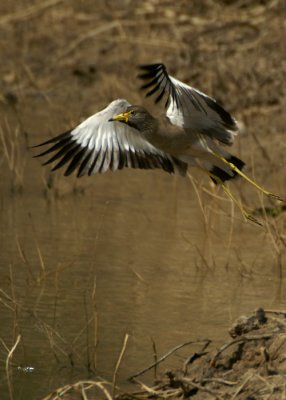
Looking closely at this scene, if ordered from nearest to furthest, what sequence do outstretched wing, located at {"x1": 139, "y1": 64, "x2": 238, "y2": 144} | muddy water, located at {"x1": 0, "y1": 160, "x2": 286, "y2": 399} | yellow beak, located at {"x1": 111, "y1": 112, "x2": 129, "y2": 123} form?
1. muddy water, located at {"x1": 0, "y1": 160, "x2": 286, "y2": 399}
2. outstretched wing, located at {"x1": 139, "y1": 64, "x2": 238, "y2": 144}
3. yellow beak, located at {"x1": 111, "y1": 112, "x2": 129, "y2": 123}

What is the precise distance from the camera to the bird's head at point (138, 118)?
7238 mm

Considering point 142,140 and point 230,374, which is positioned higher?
point 142,140

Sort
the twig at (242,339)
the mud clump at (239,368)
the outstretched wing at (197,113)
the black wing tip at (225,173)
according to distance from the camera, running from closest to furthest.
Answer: the mud clump at (239,368)
the twig at (242,339)
the outstretched wing at (197,113)
the black wing tip at (225,173)

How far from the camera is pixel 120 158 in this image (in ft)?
25.1

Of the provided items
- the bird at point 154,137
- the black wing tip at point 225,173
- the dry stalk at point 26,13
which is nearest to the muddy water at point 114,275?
the black wing tip at point 225,173

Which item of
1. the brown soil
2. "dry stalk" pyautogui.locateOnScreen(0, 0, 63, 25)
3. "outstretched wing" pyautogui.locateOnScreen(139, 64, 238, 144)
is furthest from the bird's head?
"dry stalk" pyautogui.locateOnScreen(0, 0, 63, 25)

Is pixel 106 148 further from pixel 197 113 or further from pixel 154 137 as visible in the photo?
pixel 197 113

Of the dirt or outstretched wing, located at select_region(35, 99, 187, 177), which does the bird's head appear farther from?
the dirt

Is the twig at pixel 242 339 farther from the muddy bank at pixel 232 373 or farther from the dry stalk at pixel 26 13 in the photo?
the dry stalk at pixel 26 13

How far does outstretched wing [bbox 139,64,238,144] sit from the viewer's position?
274 inches

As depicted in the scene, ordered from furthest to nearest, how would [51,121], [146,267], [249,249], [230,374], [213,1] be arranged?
1. [213,1]
2. [51,121]
3. [249,249]
4. [146,267]
5. [230,374]

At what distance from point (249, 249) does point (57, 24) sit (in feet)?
21.8

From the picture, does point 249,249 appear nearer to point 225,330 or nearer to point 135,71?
point 225,330

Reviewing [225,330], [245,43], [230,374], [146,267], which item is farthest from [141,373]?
[245,43]
